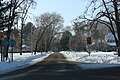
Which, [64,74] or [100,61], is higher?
[100,61]

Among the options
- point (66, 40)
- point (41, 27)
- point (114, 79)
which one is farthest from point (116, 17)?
point (66, 40)

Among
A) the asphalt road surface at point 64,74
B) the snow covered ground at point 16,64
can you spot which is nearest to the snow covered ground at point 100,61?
the asphalt road surface at point 64,74

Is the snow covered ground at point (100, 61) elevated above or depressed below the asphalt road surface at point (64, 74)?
above

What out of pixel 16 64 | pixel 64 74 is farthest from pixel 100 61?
pixel 64 74

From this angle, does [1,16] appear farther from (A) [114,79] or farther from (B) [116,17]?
(A) [114,79]

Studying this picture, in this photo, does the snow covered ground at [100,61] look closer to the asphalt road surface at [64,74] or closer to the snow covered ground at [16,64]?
the asphalt road surface at [64,74]

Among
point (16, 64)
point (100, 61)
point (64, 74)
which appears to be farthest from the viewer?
point (100, 61)

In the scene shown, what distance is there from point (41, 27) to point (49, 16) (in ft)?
17.6

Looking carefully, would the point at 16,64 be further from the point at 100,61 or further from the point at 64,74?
the point at 64,74

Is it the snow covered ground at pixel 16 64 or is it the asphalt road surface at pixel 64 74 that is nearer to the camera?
the asphalt road surface at pixel 64 74

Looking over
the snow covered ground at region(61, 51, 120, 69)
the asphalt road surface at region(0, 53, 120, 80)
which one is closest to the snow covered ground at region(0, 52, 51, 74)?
the asphalt road surface at region(0, 53, 120, 80)

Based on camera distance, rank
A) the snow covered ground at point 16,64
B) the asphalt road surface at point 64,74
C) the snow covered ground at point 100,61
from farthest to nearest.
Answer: the snow covered ground at point 100,61, the snow covered ground at point 16,64, the asphalt road surface at point 64,74

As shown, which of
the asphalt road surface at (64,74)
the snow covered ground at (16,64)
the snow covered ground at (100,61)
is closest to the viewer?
the asphalt road surface at (64,74)

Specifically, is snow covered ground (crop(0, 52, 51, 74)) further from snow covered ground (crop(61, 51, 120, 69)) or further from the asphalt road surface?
snow covered ground (crop(61, 51, 120, 69))
